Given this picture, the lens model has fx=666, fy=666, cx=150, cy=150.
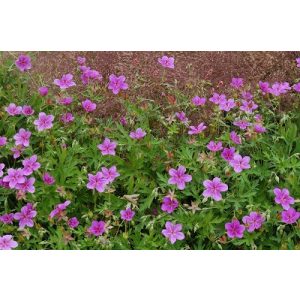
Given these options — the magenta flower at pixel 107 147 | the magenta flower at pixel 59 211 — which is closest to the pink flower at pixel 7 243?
the magenta flower at pixel 59 211

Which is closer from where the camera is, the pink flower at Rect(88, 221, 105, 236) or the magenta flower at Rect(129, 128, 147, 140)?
the pink flower at Rect(88, 221, 105, 236)

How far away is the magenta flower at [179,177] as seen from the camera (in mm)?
3330

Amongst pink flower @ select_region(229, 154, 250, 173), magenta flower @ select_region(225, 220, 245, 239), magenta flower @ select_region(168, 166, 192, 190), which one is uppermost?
Result: pink flower @ select_region(229, 154, 250, 173)

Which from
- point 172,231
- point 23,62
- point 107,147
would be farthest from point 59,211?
point 23,62

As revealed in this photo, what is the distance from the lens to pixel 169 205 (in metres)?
3.29

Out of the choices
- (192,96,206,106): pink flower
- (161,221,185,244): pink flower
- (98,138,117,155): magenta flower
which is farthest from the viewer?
(192,96,206,106): pink flower

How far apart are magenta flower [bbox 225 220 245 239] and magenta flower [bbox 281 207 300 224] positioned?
206 mm

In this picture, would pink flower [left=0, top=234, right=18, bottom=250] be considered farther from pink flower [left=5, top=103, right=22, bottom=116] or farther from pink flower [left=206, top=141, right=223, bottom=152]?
pink flower [left=206, top=141, right=223, bottom=152]

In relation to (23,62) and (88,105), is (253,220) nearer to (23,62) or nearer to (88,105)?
(88,105)

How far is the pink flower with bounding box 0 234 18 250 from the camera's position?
3184 millimetres

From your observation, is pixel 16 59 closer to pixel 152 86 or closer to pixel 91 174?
pixel 152 86

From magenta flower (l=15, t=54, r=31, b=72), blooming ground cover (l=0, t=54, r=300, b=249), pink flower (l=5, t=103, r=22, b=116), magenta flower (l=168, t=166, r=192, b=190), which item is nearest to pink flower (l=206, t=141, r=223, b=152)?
blooming ground cover (l=0, t=54, r=300, b=249)

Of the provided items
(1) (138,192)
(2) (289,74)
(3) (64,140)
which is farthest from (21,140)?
(2) (289,74)

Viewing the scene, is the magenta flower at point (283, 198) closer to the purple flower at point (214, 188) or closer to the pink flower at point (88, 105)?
the purple flower at point (214, 188)
